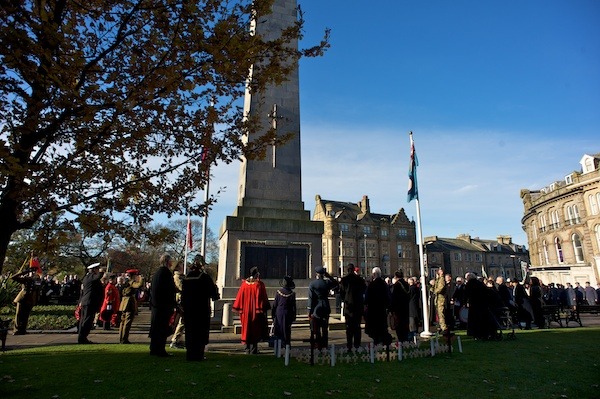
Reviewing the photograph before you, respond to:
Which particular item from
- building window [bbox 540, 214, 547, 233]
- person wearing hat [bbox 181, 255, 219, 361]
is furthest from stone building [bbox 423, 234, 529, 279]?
person wearing hat [bbox 181, 255, 219, 361]

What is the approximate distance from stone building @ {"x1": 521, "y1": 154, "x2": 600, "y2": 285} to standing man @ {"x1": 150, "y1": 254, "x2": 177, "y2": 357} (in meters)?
52.3

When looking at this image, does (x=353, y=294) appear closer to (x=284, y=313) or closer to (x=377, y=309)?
(x=377, y=309)

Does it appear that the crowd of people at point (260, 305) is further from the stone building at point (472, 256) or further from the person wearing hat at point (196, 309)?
the stone building at point (472, 256)

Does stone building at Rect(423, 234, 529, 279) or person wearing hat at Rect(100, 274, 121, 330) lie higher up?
stone building at Rect(423, 234, 529, 279)

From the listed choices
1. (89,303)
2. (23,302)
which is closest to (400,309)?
(89,303)

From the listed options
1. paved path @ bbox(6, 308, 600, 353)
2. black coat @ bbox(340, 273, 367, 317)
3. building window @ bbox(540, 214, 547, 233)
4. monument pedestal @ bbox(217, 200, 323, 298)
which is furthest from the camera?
building window @ bbox(540, 214, 547, 233)

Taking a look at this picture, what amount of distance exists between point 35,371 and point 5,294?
8.87 metres

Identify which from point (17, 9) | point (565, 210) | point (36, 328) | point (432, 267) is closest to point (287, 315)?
point (17, 9)

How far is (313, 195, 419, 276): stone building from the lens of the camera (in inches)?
2766

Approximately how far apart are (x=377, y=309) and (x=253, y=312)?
339cm

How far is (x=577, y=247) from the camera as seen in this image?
47688mm

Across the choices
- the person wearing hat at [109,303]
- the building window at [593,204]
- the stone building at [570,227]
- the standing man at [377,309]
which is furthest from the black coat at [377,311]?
the building window at [593,204]

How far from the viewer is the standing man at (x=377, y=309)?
967cm

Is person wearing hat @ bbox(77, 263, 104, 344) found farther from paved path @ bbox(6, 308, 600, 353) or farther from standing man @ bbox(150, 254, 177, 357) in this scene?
standing man @ bbox(150, 254, 177, 357)
